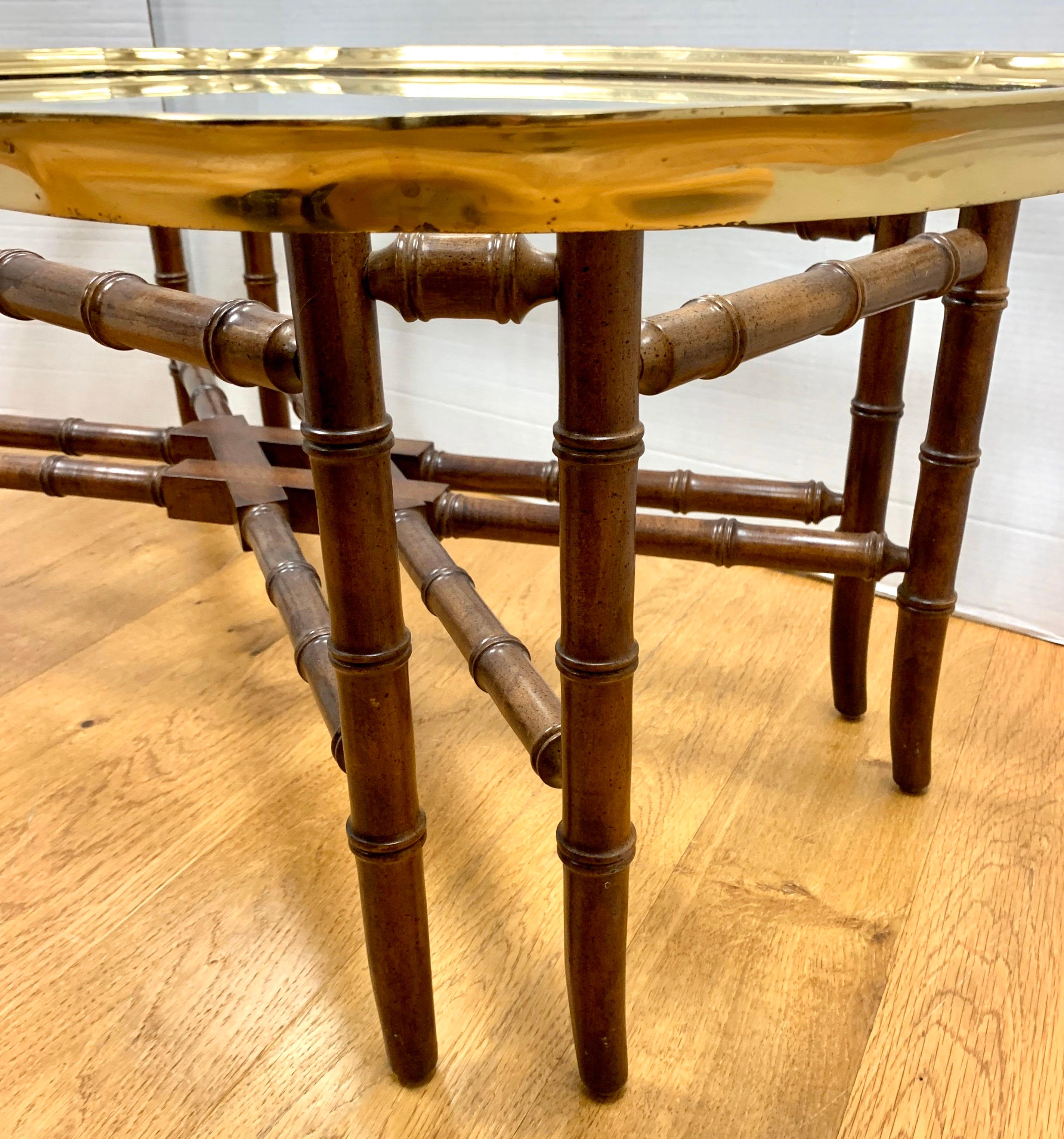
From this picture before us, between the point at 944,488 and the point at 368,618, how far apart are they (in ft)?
1.61

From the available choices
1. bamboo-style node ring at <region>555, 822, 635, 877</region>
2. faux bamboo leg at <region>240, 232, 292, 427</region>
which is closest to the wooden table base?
bamboo-style node ring at <region>555, 822, 635, 877</region>

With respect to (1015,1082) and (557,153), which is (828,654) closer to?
(1015,1082)

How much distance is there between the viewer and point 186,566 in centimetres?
131

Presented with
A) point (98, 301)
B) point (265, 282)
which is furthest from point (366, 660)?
point (265, 282)

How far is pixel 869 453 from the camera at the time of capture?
0.92 metres

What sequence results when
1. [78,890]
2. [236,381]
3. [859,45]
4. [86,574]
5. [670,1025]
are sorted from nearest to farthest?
[236,381]
[670,1025]
[78,890]
[859,45]
[86,574]

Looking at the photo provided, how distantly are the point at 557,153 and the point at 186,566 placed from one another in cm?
104

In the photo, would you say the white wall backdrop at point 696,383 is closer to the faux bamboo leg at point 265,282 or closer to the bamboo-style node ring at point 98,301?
the faux bamboo leg at point 265,282

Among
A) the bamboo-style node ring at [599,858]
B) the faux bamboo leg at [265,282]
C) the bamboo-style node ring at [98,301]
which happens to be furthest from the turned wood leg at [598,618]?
the faux bamboo leg at [265,282]

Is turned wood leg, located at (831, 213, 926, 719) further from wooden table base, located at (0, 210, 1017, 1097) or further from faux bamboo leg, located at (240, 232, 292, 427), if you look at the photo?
faux bamboo leg, located at (240, 232, 292, 427)

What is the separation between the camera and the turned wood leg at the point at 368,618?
0.47 meters

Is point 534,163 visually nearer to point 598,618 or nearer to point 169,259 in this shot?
point 598,618

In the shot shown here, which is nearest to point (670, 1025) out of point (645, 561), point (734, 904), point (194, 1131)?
point (734, 904)

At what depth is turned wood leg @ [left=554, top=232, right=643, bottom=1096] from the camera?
47cm
